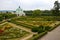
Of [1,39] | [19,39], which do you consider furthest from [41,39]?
[1,39]

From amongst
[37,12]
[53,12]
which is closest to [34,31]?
[53,12]

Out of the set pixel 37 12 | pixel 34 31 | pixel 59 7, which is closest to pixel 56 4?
pixel 59 7

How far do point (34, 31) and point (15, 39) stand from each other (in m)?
6.72

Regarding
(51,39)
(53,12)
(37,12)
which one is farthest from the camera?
(37,12)

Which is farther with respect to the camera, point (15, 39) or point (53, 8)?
point (53, 8)

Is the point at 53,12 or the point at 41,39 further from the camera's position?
the point at 53,12

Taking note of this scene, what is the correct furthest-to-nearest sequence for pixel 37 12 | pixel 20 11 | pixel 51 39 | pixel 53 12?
pixel 37 12, pixel 20 11, pixel 53 12, pixel 51 39

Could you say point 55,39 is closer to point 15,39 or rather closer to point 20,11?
point 15,39

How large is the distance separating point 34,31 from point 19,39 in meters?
6.53

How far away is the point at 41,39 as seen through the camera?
15852 mm

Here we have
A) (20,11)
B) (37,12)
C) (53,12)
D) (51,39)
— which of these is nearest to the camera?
(51,39)

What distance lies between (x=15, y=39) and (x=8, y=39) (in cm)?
63

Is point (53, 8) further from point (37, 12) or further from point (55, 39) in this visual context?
point (55, 39)

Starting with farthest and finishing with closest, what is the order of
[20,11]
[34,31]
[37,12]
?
[37,12]
[20,11]
[34,31]
